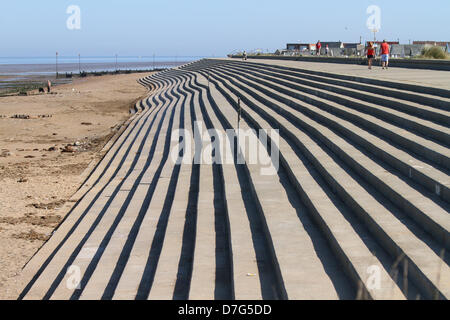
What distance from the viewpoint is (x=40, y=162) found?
51.4ft

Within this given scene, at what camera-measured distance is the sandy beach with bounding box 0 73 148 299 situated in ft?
29.7

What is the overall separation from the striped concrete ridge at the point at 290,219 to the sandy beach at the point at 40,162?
417 millimetres

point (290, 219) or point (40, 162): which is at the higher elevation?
point (290, 219)

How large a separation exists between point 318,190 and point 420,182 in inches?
52.0

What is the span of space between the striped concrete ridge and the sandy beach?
42 centimetres

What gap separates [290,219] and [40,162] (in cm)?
1060
